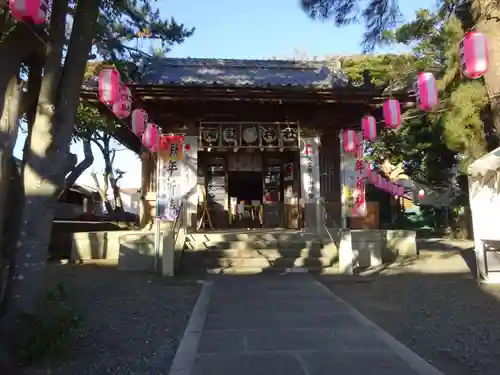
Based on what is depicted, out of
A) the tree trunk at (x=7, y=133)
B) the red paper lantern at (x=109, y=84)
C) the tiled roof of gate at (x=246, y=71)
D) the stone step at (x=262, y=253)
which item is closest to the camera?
the tree trunk at (x=7, y=133)

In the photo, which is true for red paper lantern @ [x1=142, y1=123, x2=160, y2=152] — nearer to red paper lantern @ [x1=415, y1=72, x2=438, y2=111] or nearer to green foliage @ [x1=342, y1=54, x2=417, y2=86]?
red paper lantern @ [x1=415, y1=72, x2=438, y2=111]

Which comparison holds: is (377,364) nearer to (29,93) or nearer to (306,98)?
(29,93)

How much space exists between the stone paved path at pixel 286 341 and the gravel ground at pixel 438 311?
1.06ft

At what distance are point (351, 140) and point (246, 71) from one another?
4865 mm

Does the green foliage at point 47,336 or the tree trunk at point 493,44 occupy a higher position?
the tree trunk at point 493,44

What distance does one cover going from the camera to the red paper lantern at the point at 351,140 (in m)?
13.4

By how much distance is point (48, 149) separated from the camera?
4.69 metres

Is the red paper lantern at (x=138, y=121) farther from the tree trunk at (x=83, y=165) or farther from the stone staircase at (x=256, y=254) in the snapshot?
the stone staircase at (x=256, y=254)

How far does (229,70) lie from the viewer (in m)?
16.4

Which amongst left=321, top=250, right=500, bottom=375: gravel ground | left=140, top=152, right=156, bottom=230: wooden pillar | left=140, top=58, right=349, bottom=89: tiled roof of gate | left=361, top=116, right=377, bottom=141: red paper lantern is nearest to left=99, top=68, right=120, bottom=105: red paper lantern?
left=140, top=152, right=156, bottom=230: wooden pillar

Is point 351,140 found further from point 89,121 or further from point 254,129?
point 89,121

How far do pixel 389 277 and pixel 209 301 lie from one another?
439cm

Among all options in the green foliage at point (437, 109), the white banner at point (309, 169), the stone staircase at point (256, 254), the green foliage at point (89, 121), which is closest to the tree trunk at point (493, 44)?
the green foliage at point (437, 109)

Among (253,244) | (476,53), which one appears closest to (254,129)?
(253,244)
